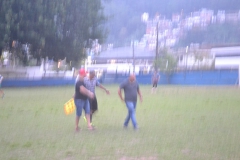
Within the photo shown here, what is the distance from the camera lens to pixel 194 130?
34.8 ft

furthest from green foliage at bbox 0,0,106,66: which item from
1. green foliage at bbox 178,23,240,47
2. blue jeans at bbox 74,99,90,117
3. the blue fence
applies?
blue jeans at bbox 74,99,90,117

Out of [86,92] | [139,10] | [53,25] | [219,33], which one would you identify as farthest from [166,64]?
[86,92]

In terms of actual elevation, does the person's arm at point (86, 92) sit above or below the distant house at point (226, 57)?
below

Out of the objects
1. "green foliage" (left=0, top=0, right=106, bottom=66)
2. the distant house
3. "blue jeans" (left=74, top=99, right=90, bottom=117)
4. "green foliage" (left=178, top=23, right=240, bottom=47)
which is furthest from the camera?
the distant house

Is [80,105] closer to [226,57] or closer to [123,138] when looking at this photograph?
[123,138]

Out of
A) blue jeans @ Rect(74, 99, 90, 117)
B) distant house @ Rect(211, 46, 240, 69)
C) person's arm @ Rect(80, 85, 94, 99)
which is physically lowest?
blue jeans @ Rect(74, 99, 90, 117)

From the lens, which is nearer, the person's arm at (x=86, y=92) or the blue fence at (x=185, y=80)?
the person's arm at (x=86, y=92)

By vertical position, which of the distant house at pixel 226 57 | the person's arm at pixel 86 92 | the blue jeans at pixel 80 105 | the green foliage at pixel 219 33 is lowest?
the blue jeans at pixel 80 105

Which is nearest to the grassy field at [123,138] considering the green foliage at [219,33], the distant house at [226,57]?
the green foliage at [219,33]

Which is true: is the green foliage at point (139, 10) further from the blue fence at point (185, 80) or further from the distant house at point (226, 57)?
the distant house at point (226, 57)

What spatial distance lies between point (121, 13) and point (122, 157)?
35677 mm

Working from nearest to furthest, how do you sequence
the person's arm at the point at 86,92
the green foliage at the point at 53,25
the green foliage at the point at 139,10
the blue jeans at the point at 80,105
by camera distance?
the person's arm at the point at 86,92 < the blue jeans at the point at 80,105 < the green foliage at the point at 139,10 < the green foliage at the point at 53,25

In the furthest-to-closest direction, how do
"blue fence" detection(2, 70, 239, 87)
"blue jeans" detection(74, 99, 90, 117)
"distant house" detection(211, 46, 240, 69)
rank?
"distant house" detection(211, 46, 240, 69) → "blue fence" detection(2, 70, 239, 87) → "blue jeans" detection(74, 99, 90, 117)

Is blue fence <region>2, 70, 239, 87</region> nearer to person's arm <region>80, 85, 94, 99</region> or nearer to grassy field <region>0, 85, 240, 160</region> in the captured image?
grassy field <region>0, 85, 240, 160</region>
